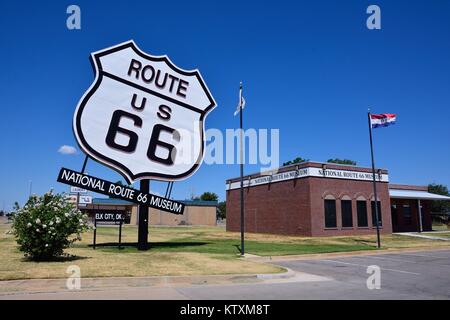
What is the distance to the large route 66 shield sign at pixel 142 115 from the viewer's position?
1891 centimetres

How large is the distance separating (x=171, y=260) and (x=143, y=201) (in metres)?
5.45

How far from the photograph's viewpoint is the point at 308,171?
3356cm

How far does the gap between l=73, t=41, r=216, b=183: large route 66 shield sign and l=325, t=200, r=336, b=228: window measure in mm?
16722

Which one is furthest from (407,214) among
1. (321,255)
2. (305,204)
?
(321,255)

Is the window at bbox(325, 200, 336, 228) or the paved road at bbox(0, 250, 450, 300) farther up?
the window at bbox(325, 200, 336, 228)

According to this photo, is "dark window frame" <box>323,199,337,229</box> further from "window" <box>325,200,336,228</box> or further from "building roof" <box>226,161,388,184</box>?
"building roof" <box>226,161,388,184</box>

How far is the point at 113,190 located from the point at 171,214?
192ft

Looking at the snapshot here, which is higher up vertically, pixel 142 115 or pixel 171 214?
pixel 142 115

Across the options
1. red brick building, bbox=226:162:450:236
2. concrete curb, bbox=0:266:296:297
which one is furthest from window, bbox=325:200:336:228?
concrete curb, bbox=0:266:296:297

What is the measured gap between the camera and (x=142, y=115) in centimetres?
2016

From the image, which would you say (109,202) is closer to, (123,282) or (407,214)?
(407,214)

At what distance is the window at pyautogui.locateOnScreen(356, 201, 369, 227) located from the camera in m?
36.0

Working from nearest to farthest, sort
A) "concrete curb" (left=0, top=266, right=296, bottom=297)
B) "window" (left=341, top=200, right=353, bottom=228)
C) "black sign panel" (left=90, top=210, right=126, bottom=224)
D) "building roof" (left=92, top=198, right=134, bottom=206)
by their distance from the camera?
"concrete curb" (left=0, top=266, right=296, bottom=297) < "black sign panel" (left=90, top=210, right=126, bottom=224) < "window" (left=341, top=200, right=353, bottom=228) < "building roof" (left=92, top=198, right=134, bottom=206)

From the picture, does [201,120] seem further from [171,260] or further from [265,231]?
[265,231]
